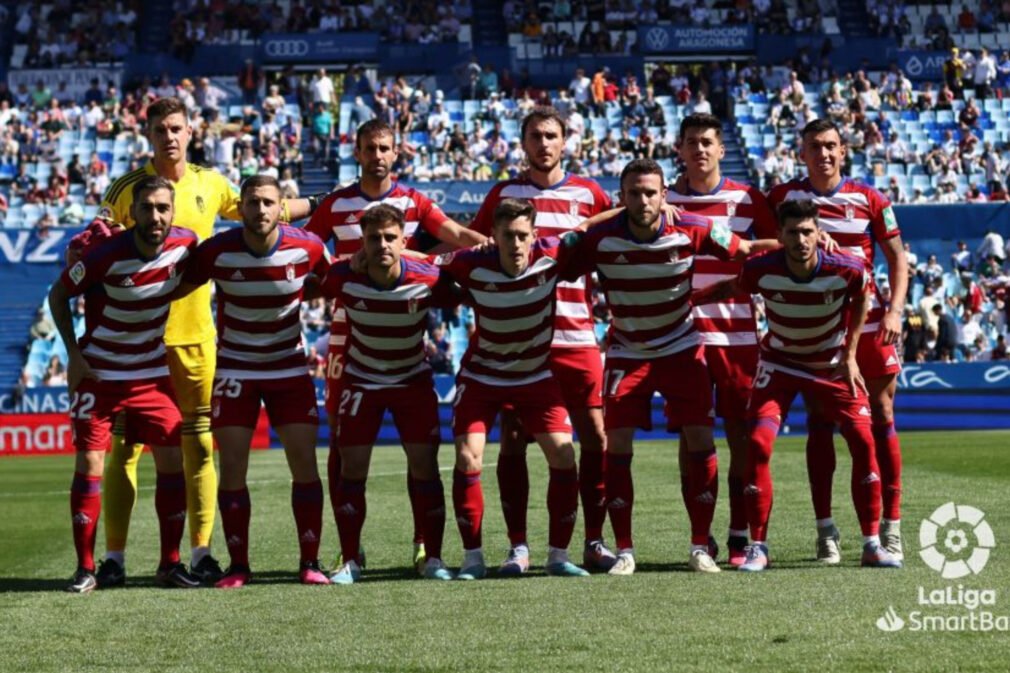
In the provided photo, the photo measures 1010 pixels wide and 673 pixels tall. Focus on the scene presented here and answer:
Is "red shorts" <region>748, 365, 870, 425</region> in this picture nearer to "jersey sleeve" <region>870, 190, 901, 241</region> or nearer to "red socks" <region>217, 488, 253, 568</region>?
"jersey sleeve" <region>870, 190, 901, 241</region>

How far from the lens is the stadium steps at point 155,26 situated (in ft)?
119

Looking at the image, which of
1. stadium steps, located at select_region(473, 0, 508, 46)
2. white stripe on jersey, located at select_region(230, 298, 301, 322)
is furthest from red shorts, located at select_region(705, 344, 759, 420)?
stadium steps, located at select_region(473, 0, 508, 46)

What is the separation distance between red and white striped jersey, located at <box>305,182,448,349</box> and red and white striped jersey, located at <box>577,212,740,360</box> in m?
1.08

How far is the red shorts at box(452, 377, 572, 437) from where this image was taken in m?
8.46

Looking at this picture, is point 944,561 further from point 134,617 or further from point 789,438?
point 789,438

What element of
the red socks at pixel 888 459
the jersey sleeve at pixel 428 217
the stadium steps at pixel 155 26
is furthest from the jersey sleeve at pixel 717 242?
the stadium steps at pixel 155 26

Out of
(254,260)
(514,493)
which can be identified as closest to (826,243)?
(514,493)

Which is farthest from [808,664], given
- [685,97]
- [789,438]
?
[685,97]

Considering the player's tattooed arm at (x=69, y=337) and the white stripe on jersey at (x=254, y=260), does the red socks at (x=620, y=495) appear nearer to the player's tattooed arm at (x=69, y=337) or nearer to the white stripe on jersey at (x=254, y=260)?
the white stripe on jersey at (x=254, y=260)

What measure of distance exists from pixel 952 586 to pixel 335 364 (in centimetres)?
356

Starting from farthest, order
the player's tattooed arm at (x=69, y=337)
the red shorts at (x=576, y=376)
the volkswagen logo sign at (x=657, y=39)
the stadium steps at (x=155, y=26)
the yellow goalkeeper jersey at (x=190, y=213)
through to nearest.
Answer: the stadium steps at (x=155, y=26)
the volkswagen logo sign at (x=657, y=39)
the yellow goalkeeper jersey at (x=190, y=213)
the red shorts at (x=576, y=376)
the player's tattooed arm at (x=69, y=337)

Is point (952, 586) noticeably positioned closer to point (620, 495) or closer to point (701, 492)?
point (701, 492)

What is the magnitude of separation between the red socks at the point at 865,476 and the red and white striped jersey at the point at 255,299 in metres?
2.92

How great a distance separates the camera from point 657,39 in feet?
117
